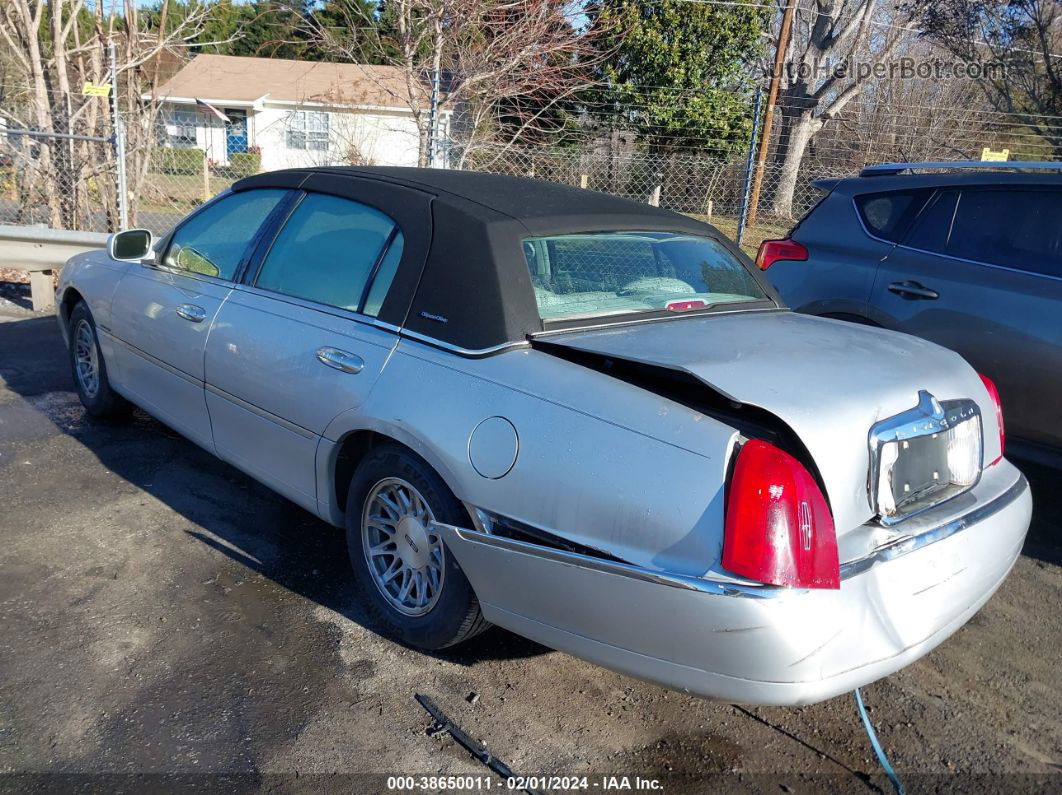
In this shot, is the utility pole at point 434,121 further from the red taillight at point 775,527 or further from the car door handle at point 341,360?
A: the red taillight at point 775,527

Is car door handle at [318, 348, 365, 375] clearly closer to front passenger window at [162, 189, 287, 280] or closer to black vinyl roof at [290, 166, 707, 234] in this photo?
black vinyl roof at [290, 166, 707, 234]

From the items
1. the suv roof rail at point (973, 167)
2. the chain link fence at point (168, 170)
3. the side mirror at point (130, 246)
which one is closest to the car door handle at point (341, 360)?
the side mirror at point (130, 246)

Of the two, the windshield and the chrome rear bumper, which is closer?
the chrome rear bumper

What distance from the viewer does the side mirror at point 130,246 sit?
15.6 ft

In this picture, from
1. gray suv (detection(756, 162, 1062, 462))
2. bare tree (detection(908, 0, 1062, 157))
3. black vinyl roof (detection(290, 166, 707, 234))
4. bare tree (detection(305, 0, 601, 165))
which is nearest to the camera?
black vinyl roof (detection(290, 166, 707, 234))

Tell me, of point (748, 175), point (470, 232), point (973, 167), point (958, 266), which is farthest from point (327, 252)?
point (748, 175)

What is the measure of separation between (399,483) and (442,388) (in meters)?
0.41

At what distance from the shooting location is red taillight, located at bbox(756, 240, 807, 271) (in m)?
5.46

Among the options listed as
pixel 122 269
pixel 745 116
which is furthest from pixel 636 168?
pixel 122 269

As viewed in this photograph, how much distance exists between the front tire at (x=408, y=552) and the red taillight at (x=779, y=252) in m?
3.34

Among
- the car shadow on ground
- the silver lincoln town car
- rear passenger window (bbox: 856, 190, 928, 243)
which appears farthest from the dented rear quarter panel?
rear passenger window (bbox: 856, 190, 928, 243)

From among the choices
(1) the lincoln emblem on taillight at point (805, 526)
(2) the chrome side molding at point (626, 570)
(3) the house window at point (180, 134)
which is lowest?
(2) the chrome side molding at point (626, 570)

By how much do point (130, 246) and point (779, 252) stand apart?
3.88m

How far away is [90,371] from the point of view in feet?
17.3
